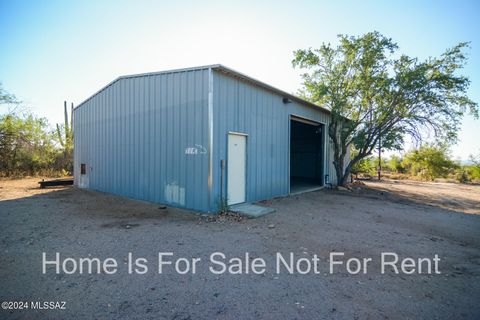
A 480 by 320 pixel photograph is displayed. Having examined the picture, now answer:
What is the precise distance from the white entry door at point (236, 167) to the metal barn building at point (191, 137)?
1.2 inches

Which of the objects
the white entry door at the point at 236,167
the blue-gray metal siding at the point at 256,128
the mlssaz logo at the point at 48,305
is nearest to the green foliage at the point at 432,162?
the blue-gray metal siding at the point at 256,128

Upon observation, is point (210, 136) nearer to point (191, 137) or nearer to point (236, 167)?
point (191, 137)

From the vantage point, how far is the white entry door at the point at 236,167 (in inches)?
269

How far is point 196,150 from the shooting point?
21.1ft

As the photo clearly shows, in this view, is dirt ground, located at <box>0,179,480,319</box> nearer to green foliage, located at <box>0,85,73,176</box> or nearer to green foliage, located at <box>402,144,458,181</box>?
green foliage, located at <box>0,85,73,176</box>

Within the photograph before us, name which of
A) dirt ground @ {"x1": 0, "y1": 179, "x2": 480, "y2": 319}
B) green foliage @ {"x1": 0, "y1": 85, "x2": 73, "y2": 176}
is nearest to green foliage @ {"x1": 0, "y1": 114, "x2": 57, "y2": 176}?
green foliage @ {"x1": 0, "y1": 85, "x2": 73, "y2": 176}

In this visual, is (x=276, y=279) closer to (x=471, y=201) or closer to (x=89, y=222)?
(x=89, y=222)

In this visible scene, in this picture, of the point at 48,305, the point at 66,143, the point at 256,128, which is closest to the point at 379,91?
the point at 256,128

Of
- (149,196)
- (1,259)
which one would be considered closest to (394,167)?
(149,196)

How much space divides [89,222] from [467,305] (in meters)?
6.77

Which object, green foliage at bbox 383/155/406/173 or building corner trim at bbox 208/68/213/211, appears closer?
building corner trim at bbox 208/68/213/211

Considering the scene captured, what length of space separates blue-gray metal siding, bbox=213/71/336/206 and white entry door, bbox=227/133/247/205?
7.9 inches

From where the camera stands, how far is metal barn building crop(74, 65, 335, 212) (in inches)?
249

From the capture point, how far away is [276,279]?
9.68 feet
